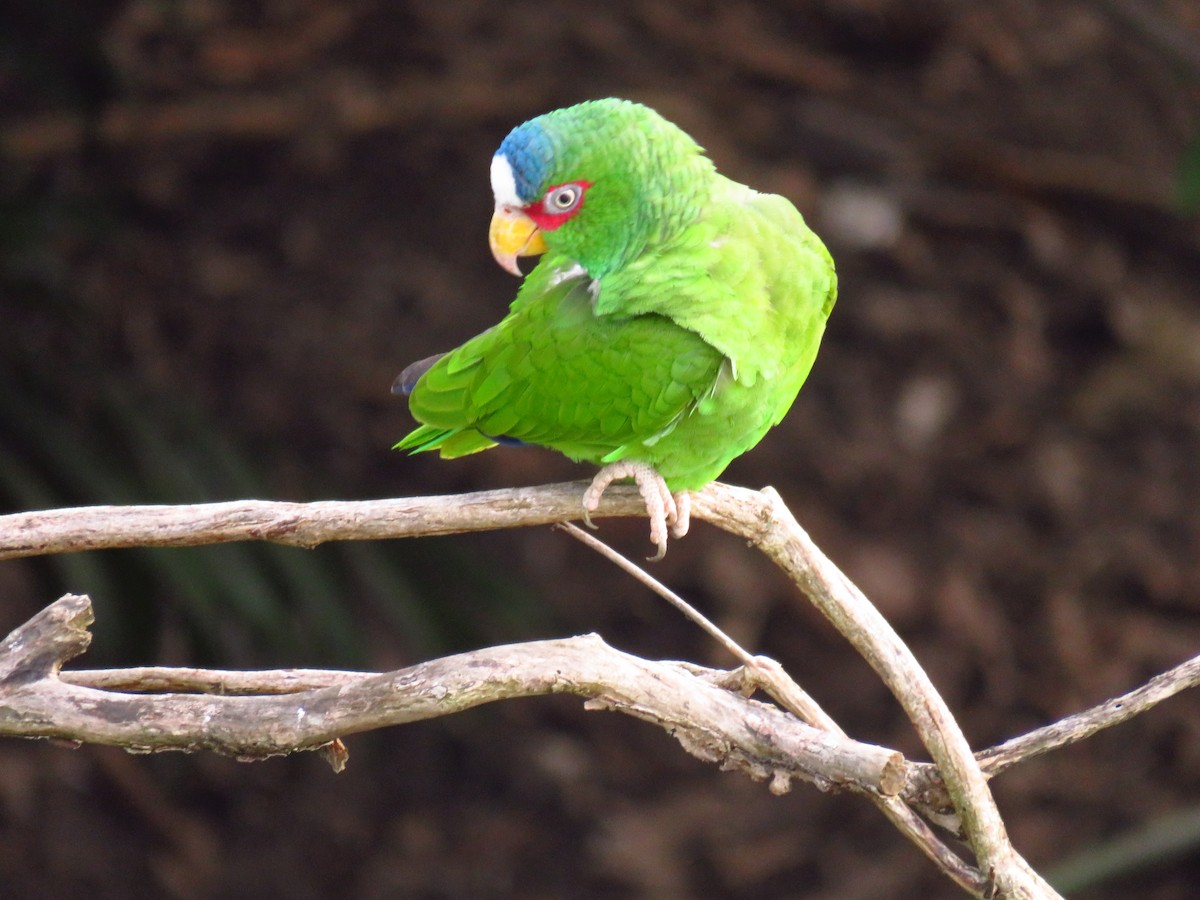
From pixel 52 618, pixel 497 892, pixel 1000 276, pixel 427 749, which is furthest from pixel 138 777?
pixel 1000 276

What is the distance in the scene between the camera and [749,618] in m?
5.29

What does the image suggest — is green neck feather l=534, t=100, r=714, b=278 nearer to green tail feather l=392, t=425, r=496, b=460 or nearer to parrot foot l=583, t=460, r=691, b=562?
parrot foot l=583, t=460, r=691, b=562

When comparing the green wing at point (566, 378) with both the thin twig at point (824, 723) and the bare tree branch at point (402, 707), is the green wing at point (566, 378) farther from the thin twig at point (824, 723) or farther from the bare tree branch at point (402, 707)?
the bare tree branch at point (402, 707)

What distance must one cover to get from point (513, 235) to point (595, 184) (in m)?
0.19

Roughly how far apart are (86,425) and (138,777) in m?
1.88

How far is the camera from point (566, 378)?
7.62 feet

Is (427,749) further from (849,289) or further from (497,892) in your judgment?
(849,289)

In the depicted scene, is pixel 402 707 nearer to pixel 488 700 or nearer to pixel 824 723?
pixel 488 700

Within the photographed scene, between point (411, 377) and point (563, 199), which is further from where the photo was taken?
point (411, 377)

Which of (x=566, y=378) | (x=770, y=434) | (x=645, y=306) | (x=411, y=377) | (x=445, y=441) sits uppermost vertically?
(x=645, y=306)

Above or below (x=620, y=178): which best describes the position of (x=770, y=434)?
below

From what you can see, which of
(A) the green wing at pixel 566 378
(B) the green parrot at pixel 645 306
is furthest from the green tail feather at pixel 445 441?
(B) the green parrot at pixel 645 306

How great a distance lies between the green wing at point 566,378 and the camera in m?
2.21

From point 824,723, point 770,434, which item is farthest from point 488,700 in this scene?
point 770,434
